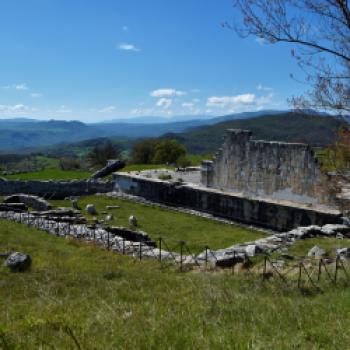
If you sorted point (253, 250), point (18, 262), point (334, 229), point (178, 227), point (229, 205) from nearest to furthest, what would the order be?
point (18, 262)
point (253, 250)
point (334, 229)
point (178, 227)
point (229, 205)

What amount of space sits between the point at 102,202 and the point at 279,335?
85.9 feet

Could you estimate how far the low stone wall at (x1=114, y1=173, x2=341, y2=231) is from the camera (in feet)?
74.2

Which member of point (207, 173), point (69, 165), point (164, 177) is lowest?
point (69, 165)

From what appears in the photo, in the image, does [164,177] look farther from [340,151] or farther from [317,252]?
[340,151]

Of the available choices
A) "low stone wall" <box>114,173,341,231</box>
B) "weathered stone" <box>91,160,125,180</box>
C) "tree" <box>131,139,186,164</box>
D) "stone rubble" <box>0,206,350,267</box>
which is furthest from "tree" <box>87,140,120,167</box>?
"stone rubble" <box>0,206,350,267</box>

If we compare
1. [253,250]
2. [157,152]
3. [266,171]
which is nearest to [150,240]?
[253,250]

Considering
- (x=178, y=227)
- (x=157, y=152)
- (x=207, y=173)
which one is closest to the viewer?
(x=178, y=227)

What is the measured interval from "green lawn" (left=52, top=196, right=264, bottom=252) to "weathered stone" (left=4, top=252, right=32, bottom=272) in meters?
6.28

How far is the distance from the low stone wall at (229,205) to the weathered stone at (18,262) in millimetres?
13389

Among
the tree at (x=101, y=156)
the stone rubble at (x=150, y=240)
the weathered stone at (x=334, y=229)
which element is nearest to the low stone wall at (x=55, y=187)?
the stone rubble at (x=150, y=240)

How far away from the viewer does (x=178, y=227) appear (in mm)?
23844

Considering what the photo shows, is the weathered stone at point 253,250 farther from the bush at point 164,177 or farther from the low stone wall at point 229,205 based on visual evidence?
the bush at point 164,177

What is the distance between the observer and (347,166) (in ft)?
44.7

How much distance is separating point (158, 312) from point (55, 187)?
3013cm
